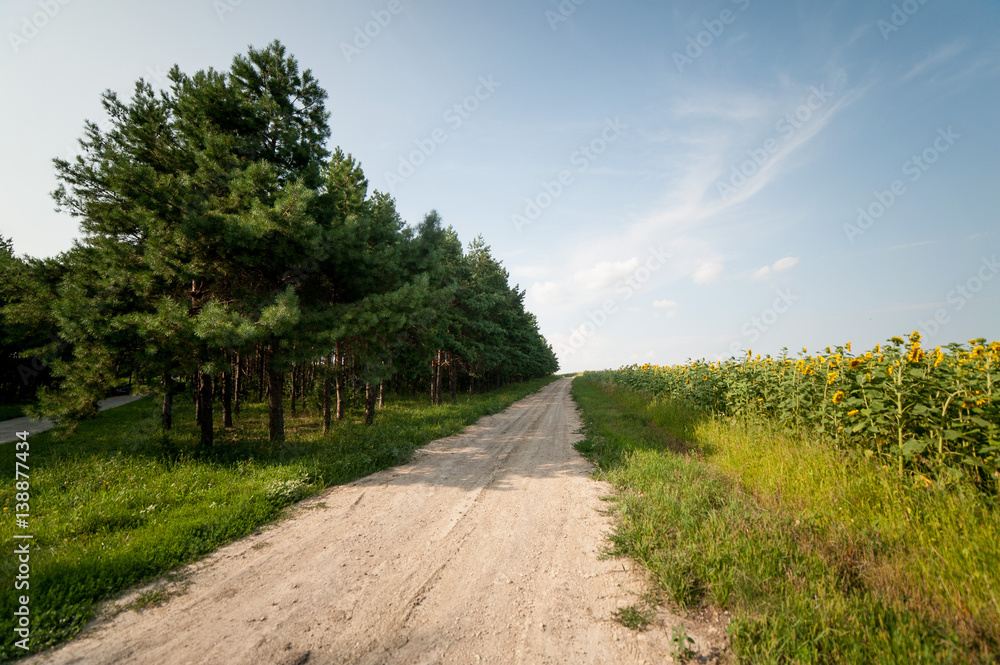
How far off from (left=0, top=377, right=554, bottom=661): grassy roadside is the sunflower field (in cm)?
864

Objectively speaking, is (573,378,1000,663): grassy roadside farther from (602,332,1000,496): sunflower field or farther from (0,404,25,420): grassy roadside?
(0,404,25,420): grassy roadside

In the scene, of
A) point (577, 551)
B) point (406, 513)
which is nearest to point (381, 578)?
point (406, 513)

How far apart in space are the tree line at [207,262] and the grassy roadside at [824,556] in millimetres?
7380

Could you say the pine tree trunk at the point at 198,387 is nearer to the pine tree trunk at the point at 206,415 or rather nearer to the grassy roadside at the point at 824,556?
the pine tree trunk at the point at 206,415

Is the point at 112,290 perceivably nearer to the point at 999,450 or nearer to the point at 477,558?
the point at 477,558

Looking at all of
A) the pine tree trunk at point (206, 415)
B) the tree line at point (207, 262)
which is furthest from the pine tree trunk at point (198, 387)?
the tree line at point (207, 262)

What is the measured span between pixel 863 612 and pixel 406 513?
5195mm

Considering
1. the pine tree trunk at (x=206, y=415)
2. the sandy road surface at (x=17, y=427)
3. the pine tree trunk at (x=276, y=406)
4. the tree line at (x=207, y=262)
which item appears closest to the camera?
the tree line at (x=207, y=262)

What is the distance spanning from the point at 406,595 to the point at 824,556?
13.6 ft

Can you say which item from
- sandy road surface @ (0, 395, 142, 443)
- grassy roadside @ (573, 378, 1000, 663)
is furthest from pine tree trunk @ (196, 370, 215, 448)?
grassy roadside @ (573, 378, 1000, 663)

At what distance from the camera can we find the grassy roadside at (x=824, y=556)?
8.46 feet

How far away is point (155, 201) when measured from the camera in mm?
8445

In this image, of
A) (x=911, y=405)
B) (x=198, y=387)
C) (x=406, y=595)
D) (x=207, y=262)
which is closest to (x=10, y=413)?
(x=198, y=387)

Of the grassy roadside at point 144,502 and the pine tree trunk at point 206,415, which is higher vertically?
the pine tree trunk at point 206,415
